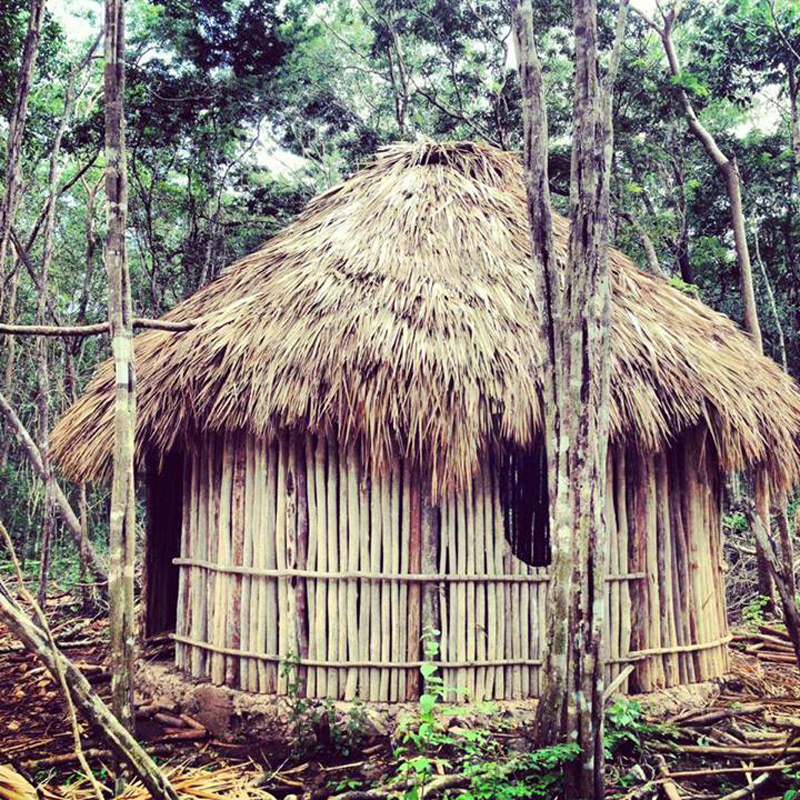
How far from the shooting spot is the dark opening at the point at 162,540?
6.40 metres

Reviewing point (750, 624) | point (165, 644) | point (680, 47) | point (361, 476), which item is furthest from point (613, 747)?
point (680, 47)

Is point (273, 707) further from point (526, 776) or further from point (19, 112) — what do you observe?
point (19, 112)

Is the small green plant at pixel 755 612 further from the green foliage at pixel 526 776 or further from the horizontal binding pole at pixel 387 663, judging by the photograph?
the green foliage at pixel 526 776

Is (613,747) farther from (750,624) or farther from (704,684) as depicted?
(750,624)

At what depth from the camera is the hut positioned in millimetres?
4723

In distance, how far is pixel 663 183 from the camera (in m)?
13.6

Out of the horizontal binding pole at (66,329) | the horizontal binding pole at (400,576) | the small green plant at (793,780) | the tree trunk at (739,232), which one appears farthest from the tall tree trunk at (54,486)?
the tree trunk at (739,232)

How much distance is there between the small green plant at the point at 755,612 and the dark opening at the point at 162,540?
18.7 feet

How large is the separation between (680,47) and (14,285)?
11.8 metres

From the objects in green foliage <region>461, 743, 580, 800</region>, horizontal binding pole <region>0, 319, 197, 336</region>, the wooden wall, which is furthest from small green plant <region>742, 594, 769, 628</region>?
horizontal binding pole <region>0, 319, 197, 336</region>

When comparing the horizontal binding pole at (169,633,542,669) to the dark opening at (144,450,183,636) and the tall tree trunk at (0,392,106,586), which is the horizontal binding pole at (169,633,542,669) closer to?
the dark opening at (144,450,183,636)

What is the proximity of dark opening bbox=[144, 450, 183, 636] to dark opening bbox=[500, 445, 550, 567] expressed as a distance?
9.35 ft

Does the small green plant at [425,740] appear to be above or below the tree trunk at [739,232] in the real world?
below

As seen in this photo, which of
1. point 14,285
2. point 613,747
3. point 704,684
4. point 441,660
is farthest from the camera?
point 14,285
